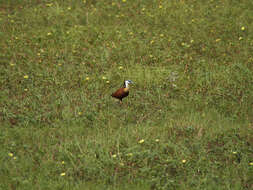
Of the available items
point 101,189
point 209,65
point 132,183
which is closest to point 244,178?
point 132,183

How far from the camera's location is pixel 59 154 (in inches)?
220

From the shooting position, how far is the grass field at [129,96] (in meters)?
5.29

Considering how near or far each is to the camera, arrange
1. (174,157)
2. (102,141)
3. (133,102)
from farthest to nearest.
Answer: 1. (133,102)
2. (102,141)
3. (174,157)

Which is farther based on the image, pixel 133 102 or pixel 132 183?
pixel 133 102

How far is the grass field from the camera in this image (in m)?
5.29

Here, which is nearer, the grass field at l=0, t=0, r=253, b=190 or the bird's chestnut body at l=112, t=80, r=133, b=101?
the grass field at l=0, t=0, r=253, b=190

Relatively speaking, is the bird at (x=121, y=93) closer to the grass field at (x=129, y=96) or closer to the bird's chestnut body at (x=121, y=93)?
the bird's chestnut body at (x=121, y=93)

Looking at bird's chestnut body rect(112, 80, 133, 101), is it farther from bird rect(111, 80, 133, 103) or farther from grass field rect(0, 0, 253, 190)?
grass field rect(0, 0, 253, 190)

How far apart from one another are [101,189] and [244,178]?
76.0 inches

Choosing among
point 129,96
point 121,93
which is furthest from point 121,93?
point 129,96

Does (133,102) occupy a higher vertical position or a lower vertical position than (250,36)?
lower

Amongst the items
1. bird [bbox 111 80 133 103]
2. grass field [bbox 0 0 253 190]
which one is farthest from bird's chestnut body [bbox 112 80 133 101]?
grass field [bbox 0 0 253 190]

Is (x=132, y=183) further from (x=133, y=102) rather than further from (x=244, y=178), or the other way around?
(x=133, y=102)

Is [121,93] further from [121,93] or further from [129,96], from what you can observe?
[129,96]
